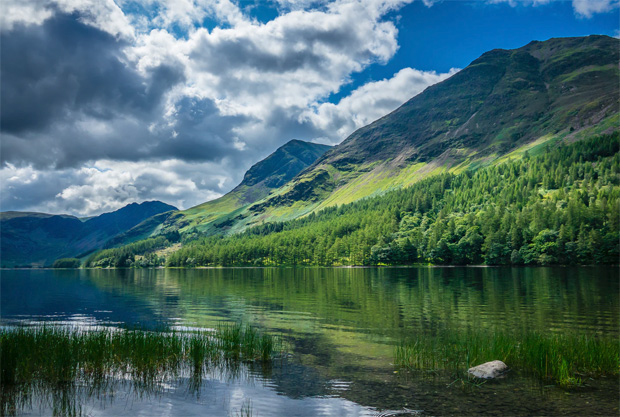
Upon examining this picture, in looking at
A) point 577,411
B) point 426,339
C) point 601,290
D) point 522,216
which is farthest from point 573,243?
point 577,411

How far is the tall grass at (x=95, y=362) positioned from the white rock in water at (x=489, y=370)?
12.1 metres

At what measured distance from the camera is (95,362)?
69.1ft

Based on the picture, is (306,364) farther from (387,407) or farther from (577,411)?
(577,411)

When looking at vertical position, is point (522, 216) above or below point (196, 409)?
above

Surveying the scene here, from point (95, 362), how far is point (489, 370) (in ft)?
69.2

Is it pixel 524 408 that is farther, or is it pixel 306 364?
Answer: pixel 306 364

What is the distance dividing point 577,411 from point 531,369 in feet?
16.8

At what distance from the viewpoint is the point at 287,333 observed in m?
33.8

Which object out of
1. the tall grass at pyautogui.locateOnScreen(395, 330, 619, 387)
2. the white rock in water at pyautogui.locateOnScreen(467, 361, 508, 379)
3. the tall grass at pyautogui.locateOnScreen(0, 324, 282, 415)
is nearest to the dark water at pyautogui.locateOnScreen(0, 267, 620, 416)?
the white rock in water at pyautogui.locateOnScreen(467, 361, 508, 379)

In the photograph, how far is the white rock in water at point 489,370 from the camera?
19984 millimetres

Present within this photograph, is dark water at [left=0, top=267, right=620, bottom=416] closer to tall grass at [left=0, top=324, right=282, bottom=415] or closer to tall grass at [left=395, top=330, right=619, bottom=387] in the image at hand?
tall grass at [left=395, top=330, right=619, bottom=387]

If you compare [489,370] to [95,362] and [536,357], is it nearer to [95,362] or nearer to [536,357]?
[536,357]

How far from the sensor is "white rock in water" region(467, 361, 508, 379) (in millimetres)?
19984

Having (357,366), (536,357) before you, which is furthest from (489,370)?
(357,366)
